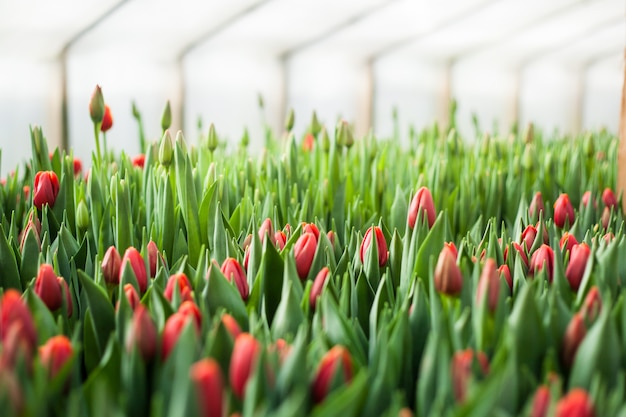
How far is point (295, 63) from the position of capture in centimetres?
695

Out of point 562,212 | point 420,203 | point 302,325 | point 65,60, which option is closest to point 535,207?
point 562,212

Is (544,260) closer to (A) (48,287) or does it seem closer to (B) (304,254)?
(B) (304,254)

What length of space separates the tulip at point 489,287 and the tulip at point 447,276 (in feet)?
0.10

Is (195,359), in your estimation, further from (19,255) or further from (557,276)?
(19,255)

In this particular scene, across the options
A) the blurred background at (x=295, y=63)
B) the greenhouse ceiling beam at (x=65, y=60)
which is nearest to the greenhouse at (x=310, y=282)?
the blurred background at (x=295, y=63)

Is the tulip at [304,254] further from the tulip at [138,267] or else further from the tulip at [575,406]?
the tulip at [575,406]

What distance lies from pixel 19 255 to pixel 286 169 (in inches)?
25.4

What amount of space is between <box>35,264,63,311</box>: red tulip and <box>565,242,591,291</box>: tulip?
0.43 metres

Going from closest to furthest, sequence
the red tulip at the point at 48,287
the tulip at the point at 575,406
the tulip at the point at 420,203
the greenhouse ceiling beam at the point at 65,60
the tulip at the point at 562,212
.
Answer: the tulip at the point at 575,406 → the red tulip at the point at 48,287 → the tulip at the point at 420,203 → the tulip at the point at 562,212 → the greenhouse ceiling beam at the point at 65,60

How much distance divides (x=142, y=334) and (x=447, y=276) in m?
0.23

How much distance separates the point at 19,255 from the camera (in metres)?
0.85

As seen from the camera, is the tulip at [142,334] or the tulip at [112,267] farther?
the tulip at [112,267]

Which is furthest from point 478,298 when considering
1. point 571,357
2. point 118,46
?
point 118,46

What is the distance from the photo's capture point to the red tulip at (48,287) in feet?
2.03
